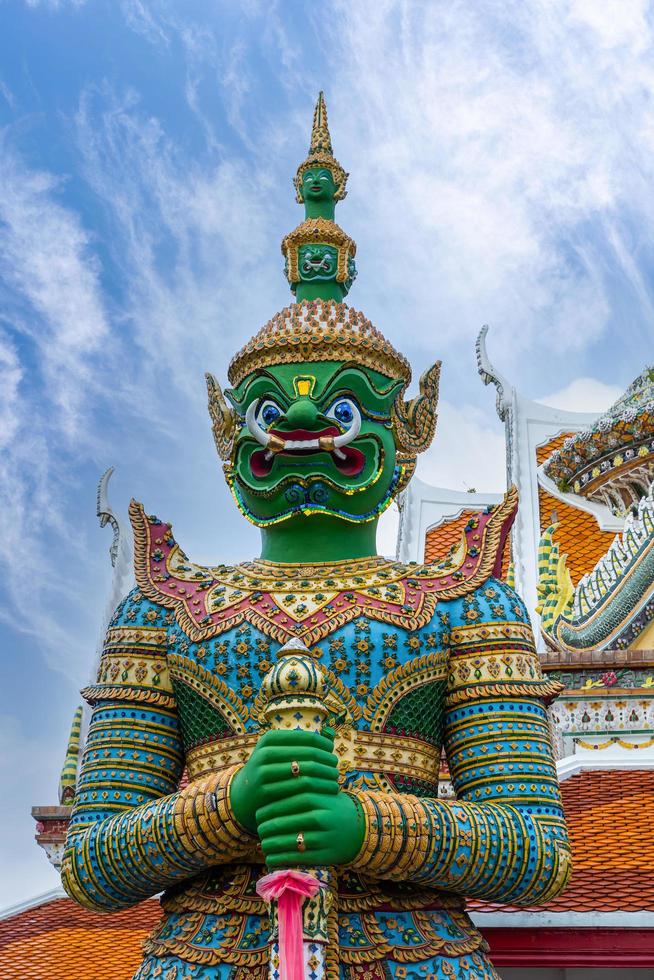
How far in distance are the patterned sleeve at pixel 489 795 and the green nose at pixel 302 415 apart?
85 cm

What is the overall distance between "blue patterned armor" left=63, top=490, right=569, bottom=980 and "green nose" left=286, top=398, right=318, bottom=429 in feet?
1.77

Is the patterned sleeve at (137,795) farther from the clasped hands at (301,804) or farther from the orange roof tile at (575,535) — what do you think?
the orange roof tile at (575,535)

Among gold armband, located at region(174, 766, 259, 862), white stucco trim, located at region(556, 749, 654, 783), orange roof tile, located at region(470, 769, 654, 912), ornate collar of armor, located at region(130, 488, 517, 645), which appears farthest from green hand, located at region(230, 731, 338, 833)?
white stucco trim, located at region(556, 749, 654, 783)

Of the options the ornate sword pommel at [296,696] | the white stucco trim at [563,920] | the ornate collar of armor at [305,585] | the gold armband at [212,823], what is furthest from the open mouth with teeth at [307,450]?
the white stucco trim at [563,920]

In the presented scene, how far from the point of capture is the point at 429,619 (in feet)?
15.1

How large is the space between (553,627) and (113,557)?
11.1ft

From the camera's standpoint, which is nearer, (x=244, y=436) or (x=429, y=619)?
(x=429, y=619)

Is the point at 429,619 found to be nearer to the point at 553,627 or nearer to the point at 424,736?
the point at 424,736

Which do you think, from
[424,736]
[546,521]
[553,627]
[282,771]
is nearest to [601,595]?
[553,627]

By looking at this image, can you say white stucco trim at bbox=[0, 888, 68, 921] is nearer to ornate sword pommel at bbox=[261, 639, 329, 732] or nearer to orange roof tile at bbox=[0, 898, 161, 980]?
orange roof tile at bbox=[0, 898, 161, 980]

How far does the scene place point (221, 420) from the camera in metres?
5.30

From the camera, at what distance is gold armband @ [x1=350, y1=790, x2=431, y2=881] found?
3.93 m

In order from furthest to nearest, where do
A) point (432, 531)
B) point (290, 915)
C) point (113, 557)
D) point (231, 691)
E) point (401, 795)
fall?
point (432, 531), point (113, 557), point (231, 691), point (401, 795), point (290, 915)

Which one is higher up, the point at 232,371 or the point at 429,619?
the point at 232,371
